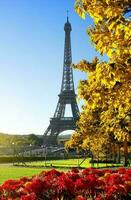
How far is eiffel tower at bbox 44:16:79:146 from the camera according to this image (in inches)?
4875

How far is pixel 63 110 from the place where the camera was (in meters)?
126

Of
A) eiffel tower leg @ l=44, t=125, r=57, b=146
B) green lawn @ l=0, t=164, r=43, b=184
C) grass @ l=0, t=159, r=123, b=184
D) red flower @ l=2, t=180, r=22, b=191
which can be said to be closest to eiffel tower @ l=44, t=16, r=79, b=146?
eiffel tower leg @ l=44, t=125, r=57, b=146

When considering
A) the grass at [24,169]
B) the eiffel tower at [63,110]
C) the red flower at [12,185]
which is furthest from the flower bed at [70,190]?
the eiffel tower at [63,110]

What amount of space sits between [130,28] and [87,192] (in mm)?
3782

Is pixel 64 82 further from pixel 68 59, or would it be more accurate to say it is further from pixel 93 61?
pixel 93 61

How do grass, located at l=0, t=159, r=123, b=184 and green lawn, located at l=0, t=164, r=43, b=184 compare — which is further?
grass, located at l=0, t=159, r=123, b=184

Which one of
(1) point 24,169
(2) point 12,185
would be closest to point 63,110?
(1) point 24,169

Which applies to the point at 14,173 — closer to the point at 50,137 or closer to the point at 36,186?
the point at 36,186

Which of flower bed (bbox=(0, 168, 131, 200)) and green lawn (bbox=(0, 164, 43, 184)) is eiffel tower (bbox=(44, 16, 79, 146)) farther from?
flower bed (bbox=(0, 168, 131, 200))

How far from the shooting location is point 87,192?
9688mm

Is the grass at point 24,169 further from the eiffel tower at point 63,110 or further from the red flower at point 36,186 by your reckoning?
the eiffel tower at point 63,110

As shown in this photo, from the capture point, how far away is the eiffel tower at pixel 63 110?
124m

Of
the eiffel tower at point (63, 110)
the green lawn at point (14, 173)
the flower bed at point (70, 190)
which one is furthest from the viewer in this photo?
the eiffel tower at point (63, 110)

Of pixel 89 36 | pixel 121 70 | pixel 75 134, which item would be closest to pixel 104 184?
pixel 121 70
